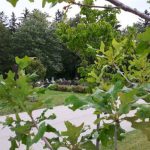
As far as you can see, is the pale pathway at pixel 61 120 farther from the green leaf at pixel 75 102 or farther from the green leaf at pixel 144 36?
the green leaf at pixel 144 36

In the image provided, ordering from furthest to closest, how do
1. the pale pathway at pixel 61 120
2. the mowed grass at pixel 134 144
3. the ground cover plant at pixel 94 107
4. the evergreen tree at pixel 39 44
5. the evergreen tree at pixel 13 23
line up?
the evergreen tree at pixel 13 23 → the evergreen tree at pixel 39 44 → the pale pathway at pixel 61 120 → the mowed grass at pixel 134 144 → the ground cover plant at pixel 94 107

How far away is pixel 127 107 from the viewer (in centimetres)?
86

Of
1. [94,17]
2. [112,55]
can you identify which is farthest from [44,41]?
[112,55]

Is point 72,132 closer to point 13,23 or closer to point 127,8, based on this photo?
point 127,8

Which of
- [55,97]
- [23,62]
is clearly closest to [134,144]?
[23,62]

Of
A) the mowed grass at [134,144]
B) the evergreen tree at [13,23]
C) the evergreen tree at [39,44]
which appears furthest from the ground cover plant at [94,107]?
the evergreen tree at [13,23]

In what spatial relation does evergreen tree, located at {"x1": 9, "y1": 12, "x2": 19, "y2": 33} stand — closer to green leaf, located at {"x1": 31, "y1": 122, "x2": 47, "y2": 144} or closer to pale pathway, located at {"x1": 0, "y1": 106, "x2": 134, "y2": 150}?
pale pathway, located at {"x1": 0, "y1": 106, "x2": 134, "y2": 150}

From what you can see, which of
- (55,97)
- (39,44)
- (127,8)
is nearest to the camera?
(127,8)

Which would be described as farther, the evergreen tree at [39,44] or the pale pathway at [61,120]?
the evergreen tree at [39,44]

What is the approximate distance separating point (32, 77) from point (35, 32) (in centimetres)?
4311

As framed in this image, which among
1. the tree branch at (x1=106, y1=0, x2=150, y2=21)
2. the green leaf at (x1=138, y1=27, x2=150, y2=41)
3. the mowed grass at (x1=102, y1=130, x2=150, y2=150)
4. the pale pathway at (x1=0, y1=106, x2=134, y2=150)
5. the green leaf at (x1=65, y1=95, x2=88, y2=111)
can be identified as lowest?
the pale pathway at (x1=0, y1=106, x2=134, y2=150)

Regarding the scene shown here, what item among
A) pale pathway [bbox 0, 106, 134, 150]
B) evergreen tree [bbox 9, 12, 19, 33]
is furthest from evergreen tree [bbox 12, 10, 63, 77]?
pale pathway [bbox 0, 106, 134, 150]

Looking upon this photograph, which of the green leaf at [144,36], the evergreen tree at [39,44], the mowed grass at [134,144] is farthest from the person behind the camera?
the evergreen tree at [39,44]

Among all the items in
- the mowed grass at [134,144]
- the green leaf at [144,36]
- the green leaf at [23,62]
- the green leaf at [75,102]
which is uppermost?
the green leaf at [144,36]
